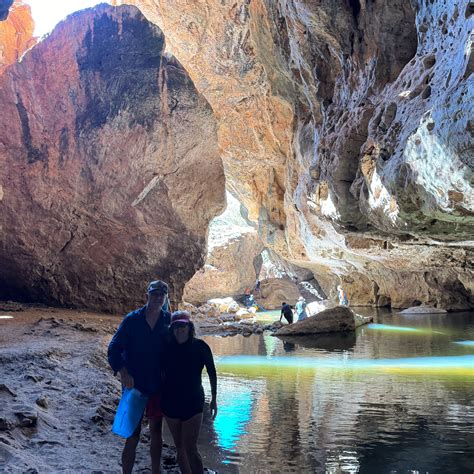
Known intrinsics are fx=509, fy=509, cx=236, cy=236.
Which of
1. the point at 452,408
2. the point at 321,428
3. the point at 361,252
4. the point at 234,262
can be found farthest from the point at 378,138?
the point at 234,262

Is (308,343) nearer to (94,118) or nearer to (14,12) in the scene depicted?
(94,118)

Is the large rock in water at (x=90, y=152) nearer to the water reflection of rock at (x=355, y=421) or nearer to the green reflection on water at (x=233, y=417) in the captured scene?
the water reflection of rock at (x=355, y=421)

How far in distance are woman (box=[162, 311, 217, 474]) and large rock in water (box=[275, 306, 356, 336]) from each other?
11017 mm

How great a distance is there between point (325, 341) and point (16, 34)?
12.5 metres

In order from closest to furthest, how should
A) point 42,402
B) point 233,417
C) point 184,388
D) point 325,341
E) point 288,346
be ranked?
1. point 184,388
2. point 42,402
3. point 233,417
4. point 288,346
5. point 325,341

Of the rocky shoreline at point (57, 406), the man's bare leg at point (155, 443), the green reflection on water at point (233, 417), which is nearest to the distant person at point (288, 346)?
the green reflection on water at point (233, 417)

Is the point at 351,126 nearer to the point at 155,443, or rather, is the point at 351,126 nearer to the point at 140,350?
the point at 140,350

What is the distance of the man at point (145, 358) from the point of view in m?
3.20

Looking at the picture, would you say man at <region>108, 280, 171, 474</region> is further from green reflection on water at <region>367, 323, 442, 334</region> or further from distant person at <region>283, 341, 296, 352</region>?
green reflection on water at <region>367, 323, 442, 334</region>

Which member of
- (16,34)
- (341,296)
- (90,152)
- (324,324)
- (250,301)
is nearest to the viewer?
(90,152)

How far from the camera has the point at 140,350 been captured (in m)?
3.27

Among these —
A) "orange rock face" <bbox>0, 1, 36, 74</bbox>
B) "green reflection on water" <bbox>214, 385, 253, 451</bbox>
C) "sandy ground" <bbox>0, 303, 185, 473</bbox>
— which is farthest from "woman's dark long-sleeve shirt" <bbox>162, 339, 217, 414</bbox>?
"orange rock face" <bbox>0, 1, 36, 74</bbox>

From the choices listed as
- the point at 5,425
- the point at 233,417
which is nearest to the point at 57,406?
the point at 5,425

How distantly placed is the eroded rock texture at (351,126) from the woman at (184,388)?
3.65 metres
